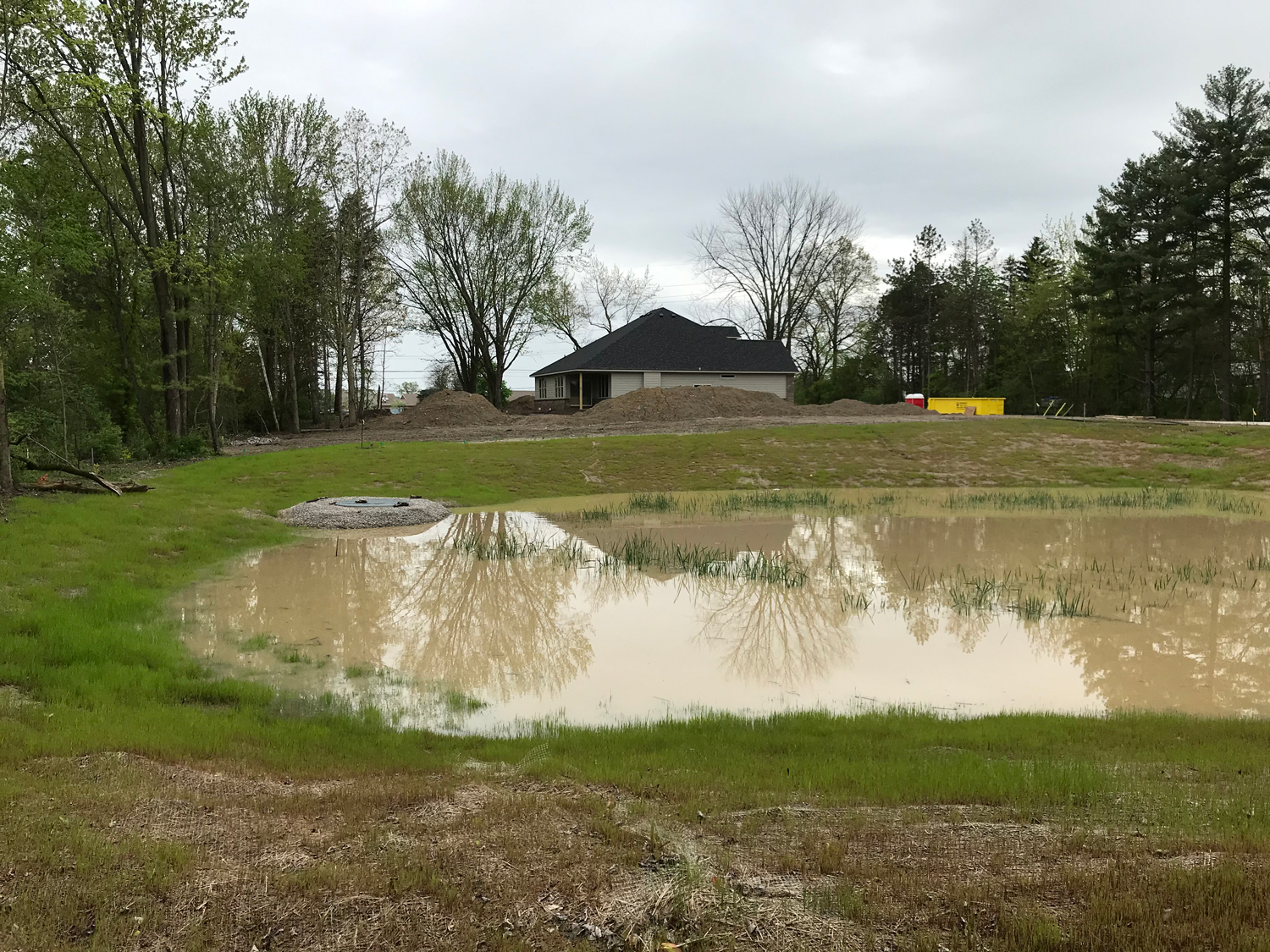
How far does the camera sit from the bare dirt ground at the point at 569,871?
11.9 ft

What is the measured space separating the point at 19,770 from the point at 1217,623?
1228 cm

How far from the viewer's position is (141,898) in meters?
3.80

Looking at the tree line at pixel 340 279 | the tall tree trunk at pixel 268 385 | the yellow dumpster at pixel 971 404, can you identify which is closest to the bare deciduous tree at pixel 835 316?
the tree line at pixel 340 279

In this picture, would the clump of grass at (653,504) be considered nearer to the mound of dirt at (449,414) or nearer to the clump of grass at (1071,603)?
the clump of grass at (1071,603)

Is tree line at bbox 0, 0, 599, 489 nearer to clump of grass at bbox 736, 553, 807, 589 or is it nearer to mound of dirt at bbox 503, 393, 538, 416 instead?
mound of dirt at bbox 503, 393, 538, 416

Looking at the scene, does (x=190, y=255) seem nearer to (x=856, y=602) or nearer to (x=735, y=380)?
(x=856, y=602)

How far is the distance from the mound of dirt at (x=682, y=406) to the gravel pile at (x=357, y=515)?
71.4ft

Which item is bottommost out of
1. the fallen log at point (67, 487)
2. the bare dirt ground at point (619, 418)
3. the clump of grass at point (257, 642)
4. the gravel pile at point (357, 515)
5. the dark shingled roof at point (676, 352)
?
the clump of grass at point (257, 642)

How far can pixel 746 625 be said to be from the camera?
1059cm

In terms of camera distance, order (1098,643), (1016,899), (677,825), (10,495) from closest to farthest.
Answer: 1. (1016,899)
2. (677,825)
3. (1098,643)
4. (10,495)

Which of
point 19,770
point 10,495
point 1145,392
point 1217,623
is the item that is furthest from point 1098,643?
point 1145,392

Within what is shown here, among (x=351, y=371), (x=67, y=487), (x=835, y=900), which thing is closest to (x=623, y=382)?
(x=351, y=371)

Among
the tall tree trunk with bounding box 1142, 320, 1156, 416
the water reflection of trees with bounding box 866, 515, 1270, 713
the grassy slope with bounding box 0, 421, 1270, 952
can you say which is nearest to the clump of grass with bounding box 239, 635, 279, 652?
the grassy slope with bounding box 0, 421, 1270, 952

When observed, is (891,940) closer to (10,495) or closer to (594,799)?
(594,799)
